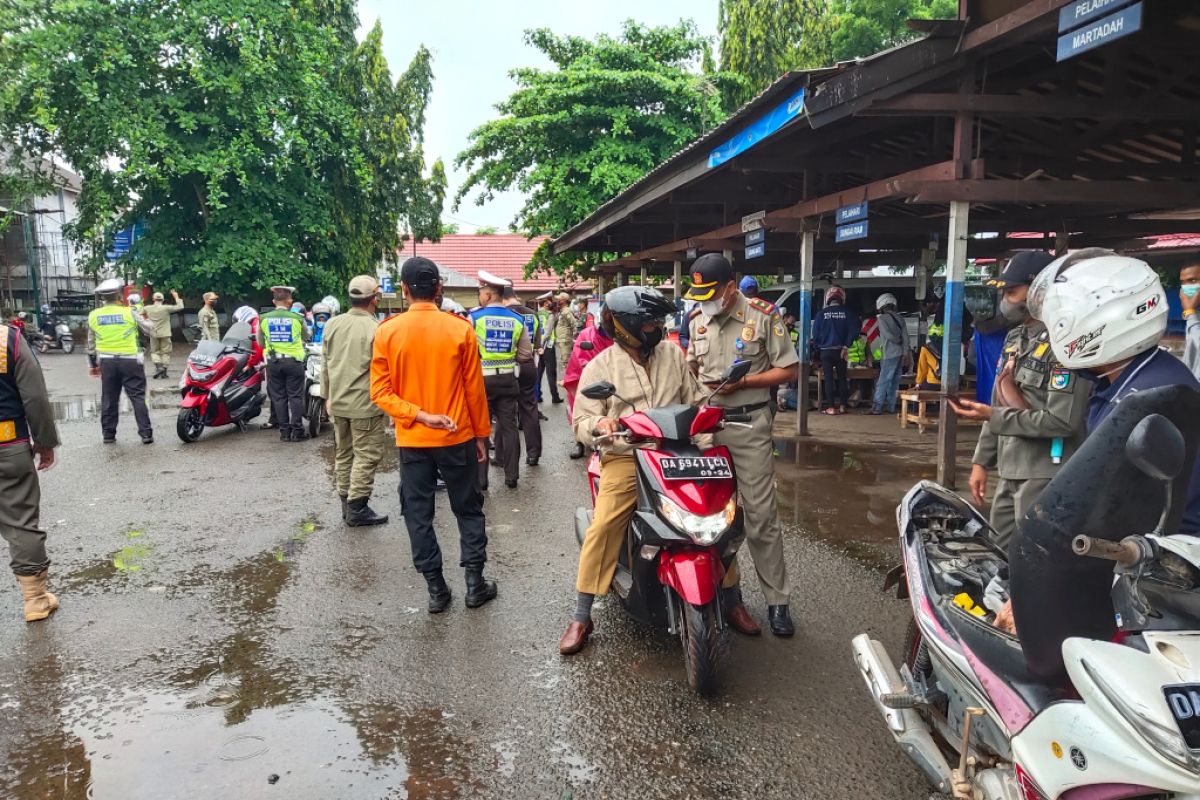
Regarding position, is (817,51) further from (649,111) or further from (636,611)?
(636,611)

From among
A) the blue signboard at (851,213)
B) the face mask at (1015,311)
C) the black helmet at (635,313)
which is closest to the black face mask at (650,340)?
the black helmet at (635,313)

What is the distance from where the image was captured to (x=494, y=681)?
11.8 feet

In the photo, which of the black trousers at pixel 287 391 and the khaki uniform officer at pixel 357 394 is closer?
the khaki uniform officer at pixel 357 394

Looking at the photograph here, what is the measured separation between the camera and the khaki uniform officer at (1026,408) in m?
3.34

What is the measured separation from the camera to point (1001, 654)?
2.12 m

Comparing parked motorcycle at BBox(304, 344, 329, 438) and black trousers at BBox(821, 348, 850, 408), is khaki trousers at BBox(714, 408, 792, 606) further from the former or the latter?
black trousers at BBox(821, 348, 850, 408)

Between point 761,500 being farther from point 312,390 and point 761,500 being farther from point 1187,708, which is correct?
point 312,390

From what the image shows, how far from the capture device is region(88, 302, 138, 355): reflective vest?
896cm

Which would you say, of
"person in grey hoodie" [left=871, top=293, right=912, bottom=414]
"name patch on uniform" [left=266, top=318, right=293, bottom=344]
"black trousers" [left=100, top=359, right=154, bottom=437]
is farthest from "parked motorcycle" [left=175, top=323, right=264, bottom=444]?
"person in grey hoodie" [left=871, top=293, right=912, bottom=414]

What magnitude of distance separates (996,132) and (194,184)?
2003cm

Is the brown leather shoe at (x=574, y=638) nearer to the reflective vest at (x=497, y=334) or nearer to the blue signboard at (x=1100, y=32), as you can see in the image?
the reflective vest at (x=497, y=334)

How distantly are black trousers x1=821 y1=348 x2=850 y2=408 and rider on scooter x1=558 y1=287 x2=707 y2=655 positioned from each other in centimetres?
810

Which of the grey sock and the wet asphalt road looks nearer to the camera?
the wet asphalt road

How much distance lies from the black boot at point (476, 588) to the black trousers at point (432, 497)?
0.14ft
